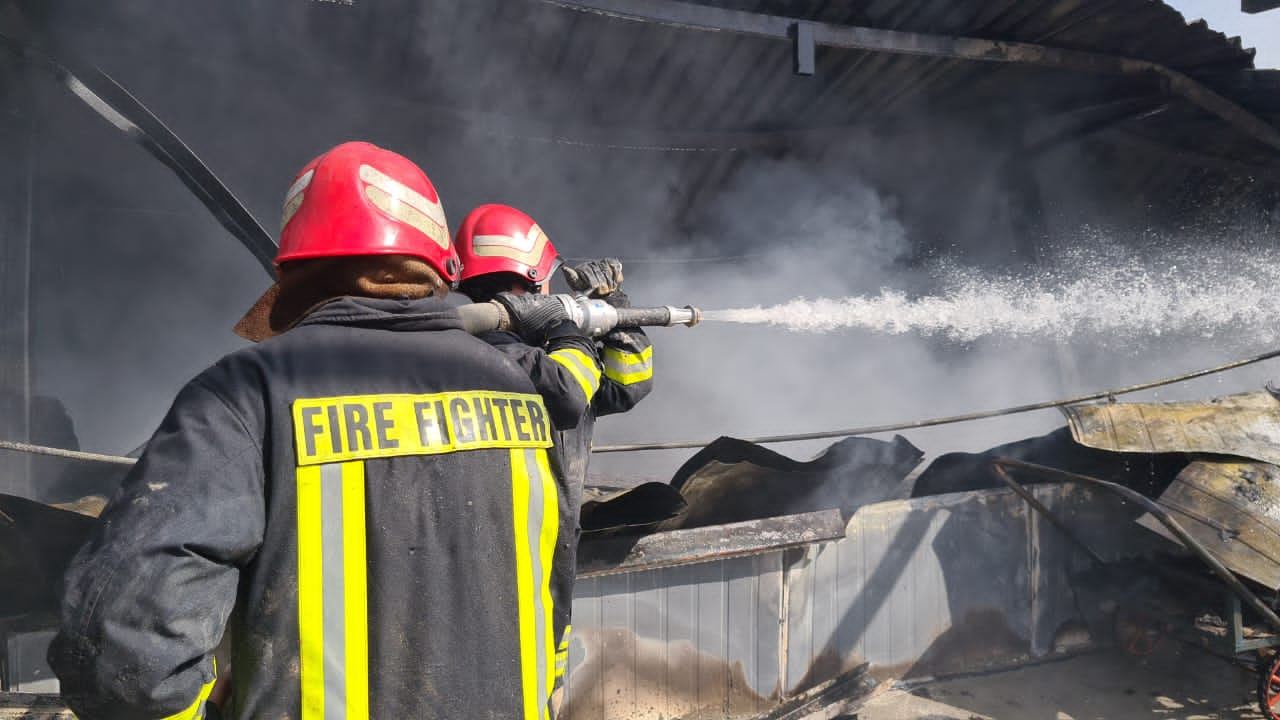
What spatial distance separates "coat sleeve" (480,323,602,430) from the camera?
1.64m

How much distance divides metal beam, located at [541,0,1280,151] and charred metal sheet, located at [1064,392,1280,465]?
2.98 m

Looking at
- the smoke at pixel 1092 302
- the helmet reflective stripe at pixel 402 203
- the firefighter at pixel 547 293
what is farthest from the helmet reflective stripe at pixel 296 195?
the smoke at pixel 1092 302

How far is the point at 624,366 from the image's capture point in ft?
7.43

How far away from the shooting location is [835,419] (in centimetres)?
802

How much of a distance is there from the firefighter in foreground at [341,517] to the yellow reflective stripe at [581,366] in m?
0.30

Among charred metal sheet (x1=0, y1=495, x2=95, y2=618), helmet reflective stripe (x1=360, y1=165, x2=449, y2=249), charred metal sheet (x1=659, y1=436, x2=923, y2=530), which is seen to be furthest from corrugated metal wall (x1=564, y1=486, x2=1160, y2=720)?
helmet reflective stripe (x1=360, y1=165, x2=449, y2=249)

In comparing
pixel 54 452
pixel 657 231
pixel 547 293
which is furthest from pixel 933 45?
pixel 54 452

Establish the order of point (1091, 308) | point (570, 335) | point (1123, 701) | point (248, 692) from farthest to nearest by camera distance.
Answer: point (1091, 308) < point (1123, 701) < point (570, 335) < point (248, 692)

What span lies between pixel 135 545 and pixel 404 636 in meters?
0.43

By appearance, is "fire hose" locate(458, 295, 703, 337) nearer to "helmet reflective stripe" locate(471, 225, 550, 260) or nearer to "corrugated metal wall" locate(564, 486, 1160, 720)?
"helmet reflective stripe" locate(471, 225, 550, 260)

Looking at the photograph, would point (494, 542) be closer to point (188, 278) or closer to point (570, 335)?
point (570, 335)

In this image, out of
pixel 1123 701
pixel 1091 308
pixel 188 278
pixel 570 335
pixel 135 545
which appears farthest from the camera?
pixel 1091 308

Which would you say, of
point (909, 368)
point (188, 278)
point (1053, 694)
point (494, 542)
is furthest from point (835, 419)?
point (494, 542)

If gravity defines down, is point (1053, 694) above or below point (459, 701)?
below
